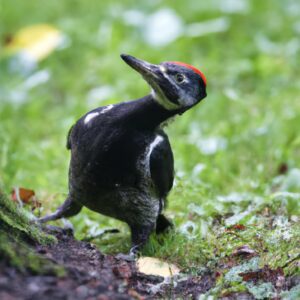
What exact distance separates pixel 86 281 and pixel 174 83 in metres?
1.57

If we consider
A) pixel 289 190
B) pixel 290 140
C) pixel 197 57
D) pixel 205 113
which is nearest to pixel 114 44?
pixel 197 57

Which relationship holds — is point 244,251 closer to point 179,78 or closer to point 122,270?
point 122,270

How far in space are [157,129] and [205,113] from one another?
123 inches

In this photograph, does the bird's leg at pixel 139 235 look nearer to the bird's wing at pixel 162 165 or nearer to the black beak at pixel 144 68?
the bird's wing at pixel 162 165

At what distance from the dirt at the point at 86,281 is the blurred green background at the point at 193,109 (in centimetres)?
63

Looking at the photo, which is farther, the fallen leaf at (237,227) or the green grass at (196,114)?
the green grass at (196,114)

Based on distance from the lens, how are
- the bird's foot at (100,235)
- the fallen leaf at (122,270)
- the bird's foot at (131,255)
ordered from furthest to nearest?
the bird's foot at (100,235) → the bird's foot at (131,255) → the fallen leaf at (122,270)

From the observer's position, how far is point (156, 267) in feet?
13.5

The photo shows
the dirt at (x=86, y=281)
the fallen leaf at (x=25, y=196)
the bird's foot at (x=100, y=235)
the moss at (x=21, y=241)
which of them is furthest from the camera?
the fallen leaf at (x=25, y=196)

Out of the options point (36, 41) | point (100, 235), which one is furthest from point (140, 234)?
point (36, 41)

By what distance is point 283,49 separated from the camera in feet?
29.9

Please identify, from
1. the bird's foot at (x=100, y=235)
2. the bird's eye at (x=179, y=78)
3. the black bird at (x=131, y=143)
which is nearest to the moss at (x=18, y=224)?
the black bird at (x=131, y=143)

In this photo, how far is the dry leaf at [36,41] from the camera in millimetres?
8820

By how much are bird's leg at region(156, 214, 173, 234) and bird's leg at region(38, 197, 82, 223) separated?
1.84 feet
